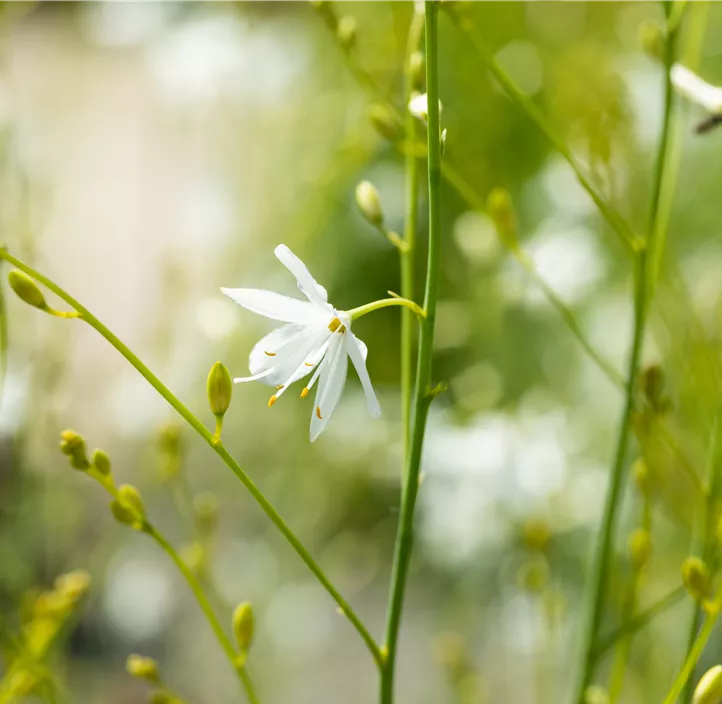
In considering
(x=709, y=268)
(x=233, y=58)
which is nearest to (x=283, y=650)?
(x=709, y=268)

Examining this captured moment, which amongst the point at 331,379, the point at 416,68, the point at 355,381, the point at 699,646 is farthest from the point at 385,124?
the point at 355,381

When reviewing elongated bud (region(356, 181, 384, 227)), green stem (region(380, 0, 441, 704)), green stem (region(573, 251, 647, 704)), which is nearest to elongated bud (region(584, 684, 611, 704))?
green stem (region(573, 251, 647, 704))

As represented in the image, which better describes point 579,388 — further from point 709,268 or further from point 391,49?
point 391,49

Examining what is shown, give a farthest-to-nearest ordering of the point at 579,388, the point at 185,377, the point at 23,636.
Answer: the point at 185,377 < the point at 579,388 < the point at 23,636

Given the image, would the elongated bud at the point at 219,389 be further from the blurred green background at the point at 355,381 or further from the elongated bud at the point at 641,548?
the blurred green background at the point at 355,381

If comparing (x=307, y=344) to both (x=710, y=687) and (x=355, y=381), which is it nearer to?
(x=710, y=687)

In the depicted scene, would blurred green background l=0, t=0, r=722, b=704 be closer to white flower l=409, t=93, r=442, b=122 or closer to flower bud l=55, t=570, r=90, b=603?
flower bud l=55, t=570, r=90, b=603
